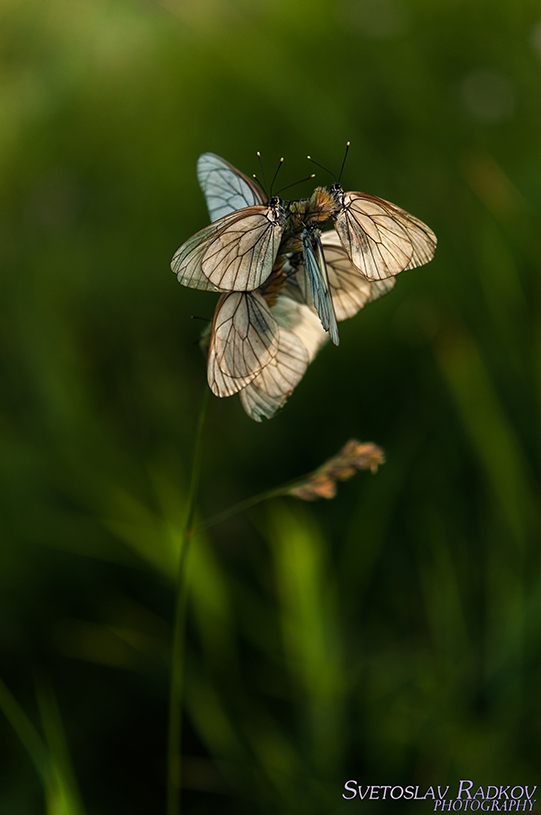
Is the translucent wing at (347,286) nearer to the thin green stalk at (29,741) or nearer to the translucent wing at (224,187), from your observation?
the translucent wing at (224,187)

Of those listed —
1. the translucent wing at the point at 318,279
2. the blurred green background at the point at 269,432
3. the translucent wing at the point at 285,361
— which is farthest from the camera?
the blurred green background at the point at 269,432

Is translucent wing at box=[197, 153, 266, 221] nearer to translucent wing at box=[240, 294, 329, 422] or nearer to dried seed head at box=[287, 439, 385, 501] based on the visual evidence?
translucent wing at box=[240, 294, 329, 422]

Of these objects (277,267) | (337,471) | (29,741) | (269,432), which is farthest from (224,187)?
(269,432)

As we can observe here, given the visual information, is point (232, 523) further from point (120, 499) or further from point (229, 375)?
point (229, 375)

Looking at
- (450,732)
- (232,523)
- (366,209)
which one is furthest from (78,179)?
(450,732)

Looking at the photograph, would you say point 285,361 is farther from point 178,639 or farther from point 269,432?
point 269,432

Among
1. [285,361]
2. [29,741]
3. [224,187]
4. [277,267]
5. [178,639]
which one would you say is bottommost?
[29,741]

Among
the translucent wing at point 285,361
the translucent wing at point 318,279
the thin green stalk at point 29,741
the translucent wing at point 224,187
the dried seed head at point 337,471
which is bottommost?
the thin green stalk at point 29,741

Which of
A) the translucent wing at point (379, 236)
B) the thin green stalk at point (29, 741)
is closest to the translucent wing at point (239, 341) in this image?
the translucent wing at point (379, 236)
